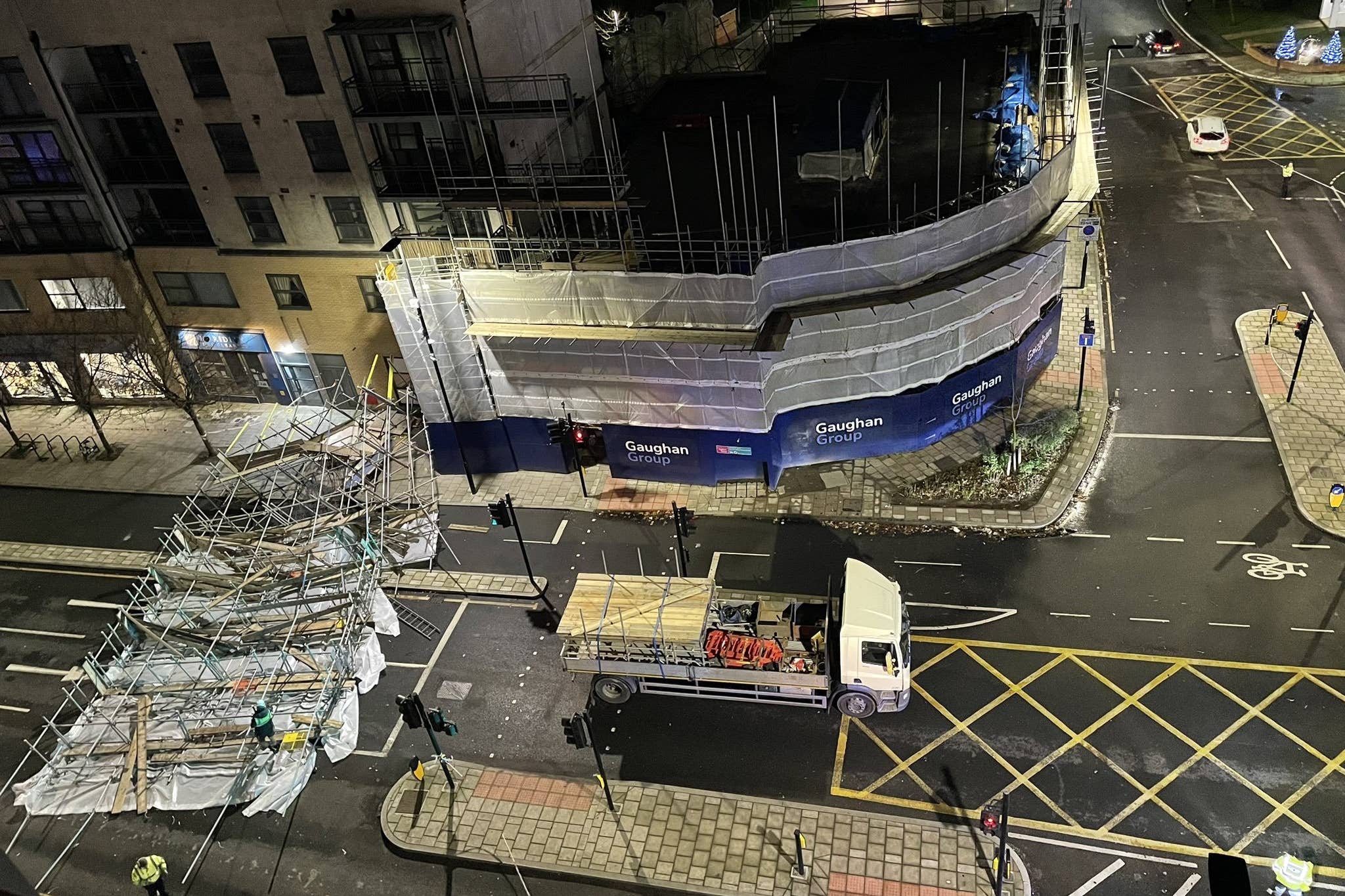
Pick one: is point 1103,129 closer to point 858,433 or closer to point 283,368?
point 858,433

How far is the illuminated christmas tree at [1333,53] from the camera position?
1875 inches

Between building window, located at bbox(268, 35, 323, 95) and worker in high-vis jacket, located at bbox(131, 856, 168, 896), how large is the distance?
66.0 ft

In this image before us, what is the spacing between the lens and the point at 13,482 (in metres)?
33.1

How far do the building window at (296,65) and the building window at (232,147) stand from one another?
2505mm

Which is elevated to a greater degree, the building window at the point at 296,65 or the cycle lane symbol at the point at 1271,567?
the building window at the point at 296,65

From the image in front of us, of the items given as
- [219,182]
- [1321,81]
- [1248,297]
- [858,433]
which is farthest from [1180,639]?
[1321,81]

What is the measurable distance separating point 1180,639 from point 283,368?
29.0 m

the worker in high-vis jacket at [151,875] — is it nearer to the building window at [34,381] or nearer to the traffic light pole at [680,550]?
the traffic light pole at [680,550]

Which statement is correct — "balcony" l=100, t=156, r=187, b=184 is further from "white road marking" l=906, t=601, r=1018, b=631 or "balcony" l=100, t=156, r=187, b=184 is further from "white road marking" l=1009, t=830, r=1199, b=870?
"white road marking" l=1009, t=830, r=1199, b=870

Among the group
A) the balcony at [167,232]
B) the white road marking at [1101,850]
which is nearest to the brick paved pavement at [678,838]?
the white road marking at [1101,850]

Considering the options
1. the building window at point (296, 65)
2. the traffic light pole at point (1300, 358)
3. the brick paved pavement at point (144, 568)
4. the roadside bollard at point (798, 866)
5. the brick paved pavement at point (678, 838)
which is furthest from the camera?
the traffic light pole at point (1300, 358)

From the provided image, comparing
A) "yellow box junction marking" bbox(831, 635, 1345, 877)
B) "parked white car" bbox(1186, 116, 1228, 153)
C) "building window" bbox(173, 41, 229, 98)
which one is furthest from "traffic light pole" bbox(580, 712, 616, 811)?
"parked white car" bbox(1186, 116, 1228, 153)

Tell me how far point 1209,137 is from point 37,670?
49136 millimetres

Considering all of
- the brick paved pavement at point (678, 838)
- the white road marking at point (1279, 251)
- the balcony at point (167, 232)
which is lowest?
the brick paved pavement at point (678, 838)
